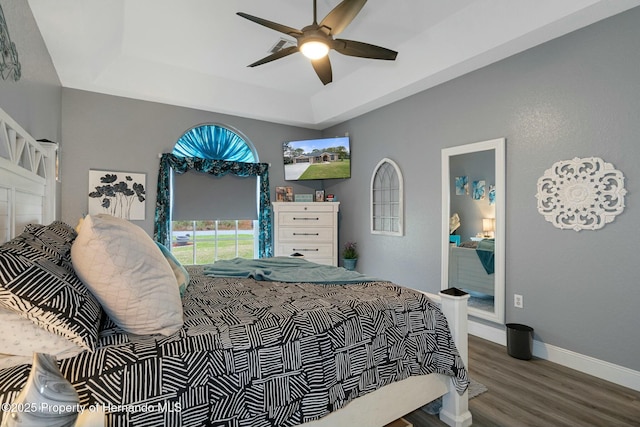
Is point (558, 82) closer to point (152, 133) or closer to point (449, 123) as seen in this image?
point (449, 123)

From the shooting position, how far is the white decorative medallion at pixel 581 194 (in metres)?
2.26

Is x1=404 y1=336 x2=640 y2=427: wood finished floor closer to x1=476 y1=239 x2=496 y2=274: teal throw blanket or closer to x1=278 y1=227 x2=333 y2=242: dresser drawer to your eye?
x1=476 y1=239 x2=496 y2=274: teal throw blanket

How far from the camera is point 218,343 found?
3.83ft

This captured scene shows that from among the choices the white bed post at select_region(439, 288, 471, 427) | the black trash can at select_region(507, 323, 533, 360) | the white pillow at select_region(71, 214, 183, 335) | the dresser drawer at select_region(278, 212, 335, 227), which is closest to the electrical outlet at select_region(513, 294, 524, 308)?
the black trash can at select_region(507, 323, 533, 360)

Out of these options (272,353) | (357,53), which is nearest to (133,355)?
(272,353)

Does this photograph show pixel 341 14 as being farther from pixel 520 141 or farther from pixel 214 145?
pixel 214 145

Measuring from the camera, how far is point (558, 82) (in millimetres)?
2551

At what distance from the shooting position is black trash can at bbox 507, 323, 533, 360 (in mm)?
2568

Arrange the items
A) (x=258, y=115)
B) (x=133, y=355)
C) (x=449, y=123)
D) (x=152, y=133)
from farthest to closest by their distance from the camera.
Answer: (x=258, y=115) < (x=152, y=133) < (x=449, y=123) < (x=133, y=355)

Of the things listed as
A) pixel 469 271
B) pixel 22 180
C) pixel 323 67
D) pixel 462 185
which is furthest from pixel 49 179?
pixel 469 271

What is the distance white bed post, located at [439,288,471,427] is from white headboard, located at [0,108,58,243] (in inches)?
84.5

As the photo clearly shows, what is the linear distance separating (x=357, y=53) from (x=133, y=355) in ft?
7.54

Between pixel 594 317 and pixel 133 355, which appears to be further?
pixel 594 317

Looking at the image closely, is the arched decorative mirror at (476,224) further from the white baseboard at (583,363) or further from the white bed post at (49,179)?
the white bed post at (49,179)
